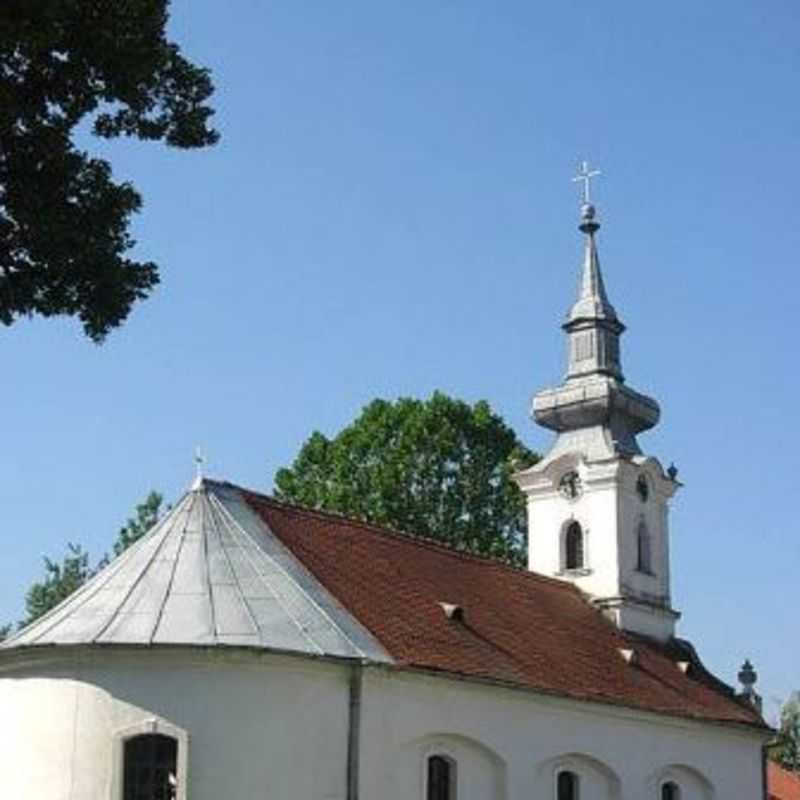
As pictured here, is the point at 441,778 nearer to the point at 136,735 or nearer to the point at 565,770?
the point at 565,770

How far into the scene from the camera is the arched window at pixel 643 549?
33.7 metres

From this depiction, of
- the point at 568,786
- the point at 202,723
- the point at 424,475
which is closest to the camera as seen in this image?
the point at 202,723

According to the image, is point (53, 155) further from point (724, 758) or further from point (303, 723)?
point (724, 758)

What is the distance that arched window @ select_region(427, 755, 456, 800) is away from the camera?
22.7 meters

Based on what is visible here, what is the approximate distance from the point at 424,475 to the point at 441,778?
19875 millimetres

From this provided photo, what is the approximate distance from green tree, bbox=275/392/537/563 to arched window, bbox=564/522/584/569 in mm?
7966

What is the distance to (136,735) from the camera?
20391 millimetres

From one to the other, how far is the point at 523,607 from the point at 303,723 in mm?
8366

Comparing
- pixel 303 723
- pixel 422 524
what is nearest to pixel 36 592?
pixel 422 524

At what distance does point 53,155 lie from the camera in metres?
11.5

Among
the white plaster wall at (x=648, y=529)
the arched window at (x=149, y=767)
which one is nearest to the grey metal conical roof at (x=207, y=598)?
the arched window at (x=149, y=767)

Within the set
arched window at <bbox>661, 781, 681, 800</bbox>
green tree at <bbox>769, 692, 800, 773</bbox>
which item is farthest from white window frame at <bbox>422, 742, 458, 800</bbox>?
green tree at <bbox>769, 692, 800, 773</bbox>

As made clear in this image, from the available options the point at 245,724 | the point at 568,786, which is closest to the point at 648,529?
the point at 568,786

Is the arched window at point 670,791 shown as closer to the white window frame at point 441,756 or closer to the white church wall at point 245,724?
the white church wall at point 245,724
